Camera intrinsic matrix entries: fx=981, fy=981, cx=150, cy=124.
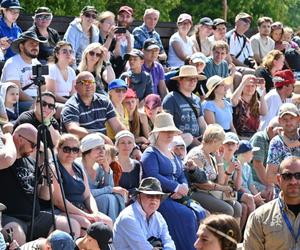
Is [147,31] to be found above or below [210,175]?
above

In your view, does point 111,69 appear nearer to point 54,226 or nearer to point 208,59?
point 208,59

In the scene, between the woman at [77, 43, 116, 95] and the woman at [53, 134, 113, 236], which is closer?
the woman at [53, 134, 113, 236]

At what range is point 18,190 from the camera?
870cm

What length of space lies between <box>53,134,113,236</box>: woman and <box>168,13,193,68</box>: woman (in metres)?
6.31

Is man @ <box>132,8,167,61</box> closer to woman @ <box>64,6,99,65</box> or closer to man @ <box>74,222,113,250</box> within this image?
woman @ <box>64,6,99,65</box>

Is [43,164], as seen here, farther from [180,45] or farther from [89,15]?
[180,45]

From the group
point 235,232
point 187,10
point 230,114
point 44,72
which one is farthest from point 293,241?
point 187,10

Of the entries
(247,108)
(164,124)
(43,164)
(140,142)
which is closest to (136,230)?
(43,164)

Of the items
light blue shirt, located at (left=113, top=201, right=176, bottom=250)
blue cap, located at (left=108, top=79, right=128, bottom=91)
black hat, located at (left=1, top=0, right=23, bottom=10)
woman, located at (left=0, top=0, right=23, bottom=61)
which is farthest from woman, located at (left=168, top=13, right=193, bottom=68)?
light blue shirt, located at (left=113, top=201, right=176, bottom=250)

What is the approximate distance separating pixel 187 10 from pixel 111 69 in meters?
12.3

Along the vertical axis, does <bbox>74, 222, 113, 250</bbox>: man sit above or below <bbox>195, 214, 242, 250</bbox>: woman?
below

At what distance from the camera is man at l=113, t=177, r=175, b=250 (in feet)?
29.8

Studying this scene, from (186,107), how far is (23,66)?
6.92 ft

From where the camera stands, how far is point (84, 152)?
9.95 meters
